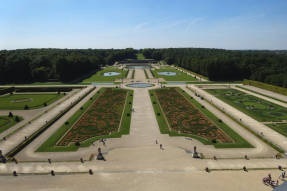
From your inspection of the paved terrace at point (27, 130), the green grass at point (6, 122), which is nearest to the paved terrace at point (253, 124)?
the paved terrace at point (27, 130)

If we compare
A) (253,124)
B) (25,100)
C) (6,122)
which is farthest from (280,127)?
(25,100)

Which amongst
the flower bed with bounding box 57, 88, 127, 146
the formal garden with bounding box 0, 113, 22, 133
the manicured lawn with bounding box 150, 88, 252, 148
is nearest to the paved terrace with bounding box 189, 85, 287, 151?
the manicured lawn with bounding box 150, 88, 252, 148

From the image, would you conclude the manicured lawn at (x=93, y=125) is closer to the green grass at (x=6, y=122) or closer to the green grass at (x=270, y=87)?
the green grass at (x=6, y=122)

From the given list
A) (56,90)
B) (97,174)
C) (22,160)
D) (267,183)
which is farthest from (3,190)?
(56,90)

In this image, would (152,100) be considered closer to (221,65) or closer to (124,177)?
(124,177)

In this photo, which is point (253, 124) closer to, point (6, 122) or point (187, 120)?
point (187, 120)

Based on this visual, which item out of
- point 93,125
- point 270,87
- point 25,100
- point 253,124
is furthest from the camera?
point 270,87

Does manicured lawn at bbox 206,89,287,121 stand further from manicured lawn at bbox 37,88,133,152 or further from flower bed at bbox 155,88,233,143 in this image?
manicured lawn at bbox 37,88,133,152
